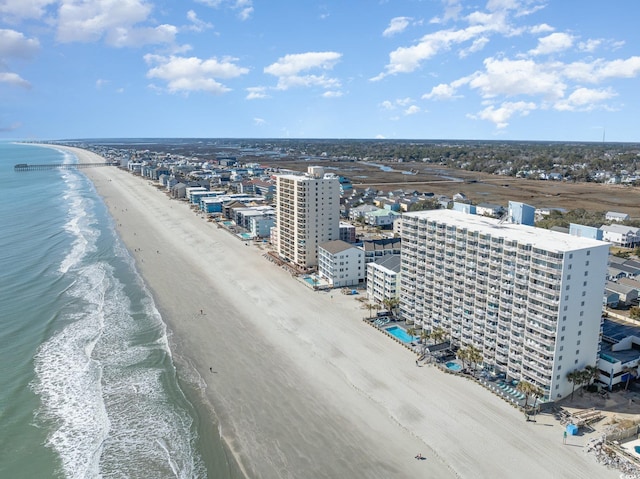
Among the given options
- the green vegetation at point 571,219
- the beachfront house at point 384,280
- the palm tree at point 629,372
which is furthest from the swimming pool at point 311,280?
the green vegetation at point 571,219

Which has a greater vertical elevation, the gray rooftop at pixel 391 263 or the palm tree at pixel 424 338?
the gray rooftop at pixel 391 263

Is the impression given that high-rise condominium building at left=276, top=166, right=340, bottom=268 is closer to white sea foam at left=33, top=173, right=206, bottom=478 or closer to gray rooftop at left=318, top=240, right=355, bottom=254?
gray rooftop at left=318, top=240, right=355, bottom=254

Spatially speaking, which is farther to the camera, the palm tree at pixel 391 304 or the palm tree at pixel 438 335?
the palm tree at pixel 391 304

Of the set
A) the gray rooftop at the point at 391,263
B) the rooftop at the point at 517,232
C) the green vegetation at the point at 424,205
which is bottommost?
the gray rooftop at the point at 391,263

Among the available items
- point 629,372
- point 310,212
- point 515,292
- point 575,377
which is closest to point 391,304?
point 515,292

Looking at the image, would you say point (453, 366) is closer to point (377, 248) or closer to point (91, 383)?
point (377, 248)

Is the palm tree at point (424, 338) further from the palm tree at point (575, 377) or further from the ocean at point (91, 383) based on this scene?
the ocean at point (91, 383)
